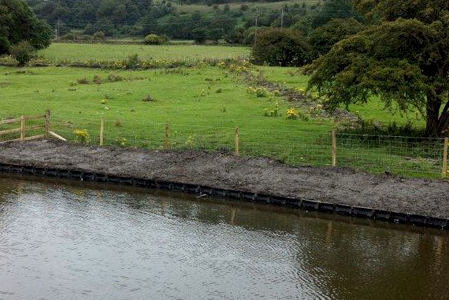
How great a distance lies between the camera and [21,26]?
8006 centimetres

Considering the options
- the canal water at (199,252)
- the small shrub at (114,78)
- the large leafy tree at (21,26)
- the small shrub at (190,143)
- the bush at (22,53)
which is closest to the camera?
the canal water at (199,252)

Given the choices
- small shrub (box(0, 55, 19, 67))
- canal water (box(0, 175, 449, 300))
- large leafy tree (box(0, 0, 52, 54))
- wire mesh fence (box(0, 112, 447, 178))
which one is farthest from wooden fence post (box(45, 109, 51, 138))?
large leafy tree (box(0, 0, 52, 54))

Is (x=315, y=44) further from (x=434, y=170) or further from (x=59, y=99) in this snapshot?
(x=434, y=170)

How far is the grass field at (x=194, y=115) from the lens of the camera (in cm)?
2820

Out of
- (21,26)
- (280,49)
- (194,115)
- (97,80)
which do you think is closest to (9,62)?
(21,26)

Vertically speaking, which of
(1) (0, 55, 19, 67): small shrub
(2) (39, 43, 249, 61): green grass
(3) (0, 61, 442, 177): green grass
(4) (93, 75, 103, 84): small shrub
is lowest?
(3) (0, 61, 442, 177): green grass

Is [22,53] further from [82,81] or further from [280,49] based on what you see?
[280,49]

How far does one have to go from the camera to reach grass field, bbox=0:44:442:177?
1110 inches

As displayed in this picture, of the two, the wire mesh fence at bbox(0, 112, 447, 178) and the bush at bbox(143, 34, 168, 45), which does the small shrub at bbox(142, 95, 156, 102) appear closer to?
the wire mesh fence at bbox(0, 112, 447, 178)

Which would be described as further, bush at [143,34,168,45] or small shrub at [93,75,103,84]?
bush at [143,34,168,45]

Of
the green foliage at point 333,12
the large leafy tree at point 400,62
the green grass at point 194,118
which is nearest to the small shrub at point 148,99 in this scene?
the green grass at point 194,118

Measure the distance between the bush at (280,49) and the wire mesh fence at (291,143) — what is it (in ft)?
120

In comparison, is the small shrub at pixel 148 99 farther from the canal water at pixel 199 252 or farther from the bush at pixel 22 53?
the bush at pixel 22 53

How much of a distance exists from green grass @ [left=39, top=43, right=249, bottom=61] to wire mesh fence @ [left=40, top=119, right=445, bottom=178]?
3945 centimetres
